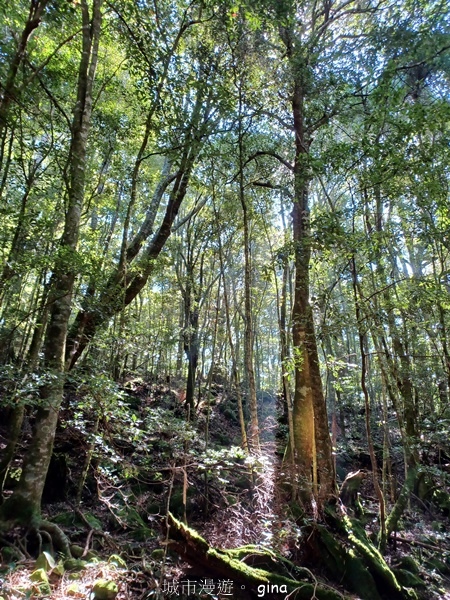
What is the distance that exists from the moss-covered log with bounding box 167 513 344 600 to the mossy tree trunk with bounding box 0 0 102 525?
173 cm

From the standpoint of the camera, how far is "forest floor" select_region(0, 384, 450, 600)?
342cm

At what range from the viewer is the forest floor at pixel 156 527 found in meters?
3.42

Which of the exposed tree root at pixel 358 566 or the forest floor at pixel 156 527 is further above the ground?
the forest floor at pixel 156 527

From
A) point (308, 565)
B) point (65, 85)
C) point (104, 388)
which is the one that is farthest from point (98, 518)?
point (65, 85)

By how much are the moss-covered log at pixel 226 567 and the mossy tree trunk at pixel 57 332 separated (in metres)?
1.73

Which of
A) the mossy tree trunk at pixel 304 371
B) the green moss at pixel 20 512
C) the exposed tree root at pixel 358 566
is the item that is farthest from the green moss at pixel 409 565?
the green moss at pixel 20 512

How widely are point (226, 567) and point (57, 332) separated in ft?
11.4

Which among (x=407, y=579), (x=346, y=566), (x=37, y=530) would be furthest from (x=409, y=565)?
(x=37, y=530)

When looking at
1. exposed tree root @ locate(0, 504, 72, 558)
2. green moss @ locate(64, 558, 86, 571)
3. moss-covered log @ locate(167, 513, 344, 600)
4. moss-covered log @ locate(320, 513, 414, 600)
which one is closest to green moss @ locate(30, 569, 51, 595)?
green moss @ locate(64, 558, 86, 571)

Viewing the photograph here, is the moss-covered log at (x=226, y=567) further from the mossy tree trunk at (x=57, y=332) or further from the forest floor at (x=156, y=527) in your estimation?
the mossy tree trunk at (x=57, y=332)

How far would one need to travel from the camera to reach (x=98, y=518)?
5.28 meters

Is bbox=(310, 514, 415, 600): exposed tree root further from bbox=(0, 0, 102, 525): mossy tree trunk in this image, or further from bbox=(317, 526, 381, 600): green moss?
bbox=(0, 0, 102, 525): mossy tree trunk

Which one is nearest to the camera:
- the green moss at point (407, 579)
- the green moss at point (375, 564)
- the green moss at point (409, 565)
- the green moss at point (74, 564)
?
the green moss at point (74, 564)

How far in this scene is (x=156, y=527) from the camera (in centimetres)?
562
